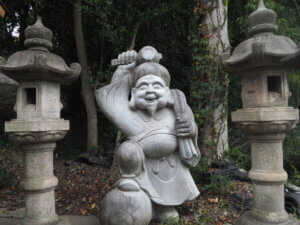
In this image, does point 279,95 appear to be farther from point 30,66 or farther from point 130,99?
point 30,66

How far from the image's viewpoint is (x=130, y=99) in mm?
3061

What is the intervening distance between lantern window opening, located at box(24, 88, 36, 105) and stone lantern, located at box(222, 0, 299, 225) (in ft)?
7.28

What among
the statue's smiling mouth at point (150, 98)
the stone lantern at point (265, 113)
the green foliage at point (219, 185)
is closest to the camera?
the stone lantern at point (265, 113)

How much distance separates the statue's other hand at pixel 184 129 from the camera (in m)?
2.77

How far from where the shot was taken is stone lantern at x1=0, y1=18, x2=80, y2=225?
97.4 inches

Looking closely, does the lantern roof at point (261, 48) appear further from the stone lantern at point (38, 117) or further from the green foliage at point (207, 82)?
the stone lantern at point (38, 117)

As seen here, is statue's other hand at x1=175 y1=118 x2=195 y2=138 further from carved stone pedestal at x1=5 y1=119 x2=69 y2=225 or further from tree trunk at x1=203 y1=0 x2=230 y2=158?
tree trunk at x1=203 y1=0 x2=230 y2=158

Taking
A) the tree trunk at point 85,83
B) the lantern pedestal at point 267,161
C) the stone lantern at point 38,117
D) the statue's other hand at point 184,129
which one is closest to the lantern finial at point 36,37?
the stone lantern at point 38,117

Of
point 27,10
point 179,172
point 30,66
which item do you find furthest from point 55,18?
point 179,172

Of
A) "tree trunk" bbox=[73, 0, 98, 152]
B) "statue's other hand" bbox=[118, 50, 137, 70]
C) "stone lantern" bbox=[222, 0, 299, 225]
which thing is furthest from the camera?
"tree trunk" bbox=[73, 0, 98, 152]

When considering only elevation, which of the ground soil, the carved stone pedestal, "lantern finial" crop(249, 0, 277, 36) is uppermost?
"lantern finial" crop(249, 0, 277, 36)

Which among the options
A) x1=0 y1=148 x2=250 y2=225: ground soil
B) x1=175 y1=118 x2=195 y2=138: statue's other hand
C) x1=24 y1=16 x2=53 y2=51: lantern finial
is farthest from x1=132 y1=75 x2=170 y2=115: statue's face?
x1=0 y1=148 x2=250 y2=225: ground soil

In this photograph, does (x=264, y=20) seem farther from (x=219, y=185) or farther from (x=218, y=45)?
(x=219, y=185)

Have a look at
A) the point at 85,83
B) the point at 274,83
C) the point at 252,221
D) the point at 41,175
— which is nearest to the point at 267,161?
the point at 252,221
